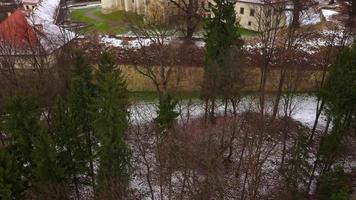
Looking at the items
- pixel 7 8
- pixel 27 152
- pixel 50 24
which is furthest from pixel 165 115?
pixel 7 8

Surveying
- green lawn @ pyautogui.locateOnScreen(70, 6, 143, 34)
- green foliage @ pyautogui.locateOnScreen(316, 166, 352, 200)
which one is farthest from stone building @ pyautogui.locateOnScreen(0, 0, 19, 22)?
green foliage @ pyautogui.locateOnScreen(316, 166, 352, 200)

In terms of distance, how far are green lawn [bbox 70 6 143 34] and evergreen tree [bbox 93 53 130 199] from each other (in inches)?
1021

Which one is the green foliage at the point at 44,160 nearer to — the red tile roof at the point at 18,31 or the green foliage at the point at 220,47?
the green foliage at the point at 220,47

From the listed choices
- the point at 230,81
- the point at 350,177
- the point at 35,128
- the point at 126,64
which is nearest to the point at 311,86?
the point at 350,177

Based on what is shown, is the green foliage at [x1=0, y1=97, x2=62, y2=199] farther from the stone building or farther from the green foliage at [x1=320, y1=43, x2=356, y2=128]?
the stone building

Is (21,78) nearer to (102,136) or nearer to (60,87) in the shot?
(60,87)

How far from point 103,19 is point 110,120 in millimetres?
35519

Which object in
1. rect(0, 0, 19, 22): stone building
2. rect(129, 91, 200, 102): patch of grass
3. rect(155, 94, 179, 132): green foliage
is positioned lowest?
rect(129, 91, 200, 102): patch of grass

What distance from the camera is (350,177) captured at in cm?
2858

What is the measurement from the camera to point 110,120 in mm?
21812

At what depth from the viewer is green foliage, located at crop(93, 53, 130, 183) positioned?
70.6ft

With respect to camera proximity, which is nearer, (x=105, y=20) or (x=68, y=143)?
(x=68, y=143)

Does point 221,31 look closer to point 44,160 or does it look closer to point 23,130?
point 23,130

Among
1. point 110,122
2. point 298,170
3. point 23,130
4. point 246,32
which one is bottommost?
point 298,170
